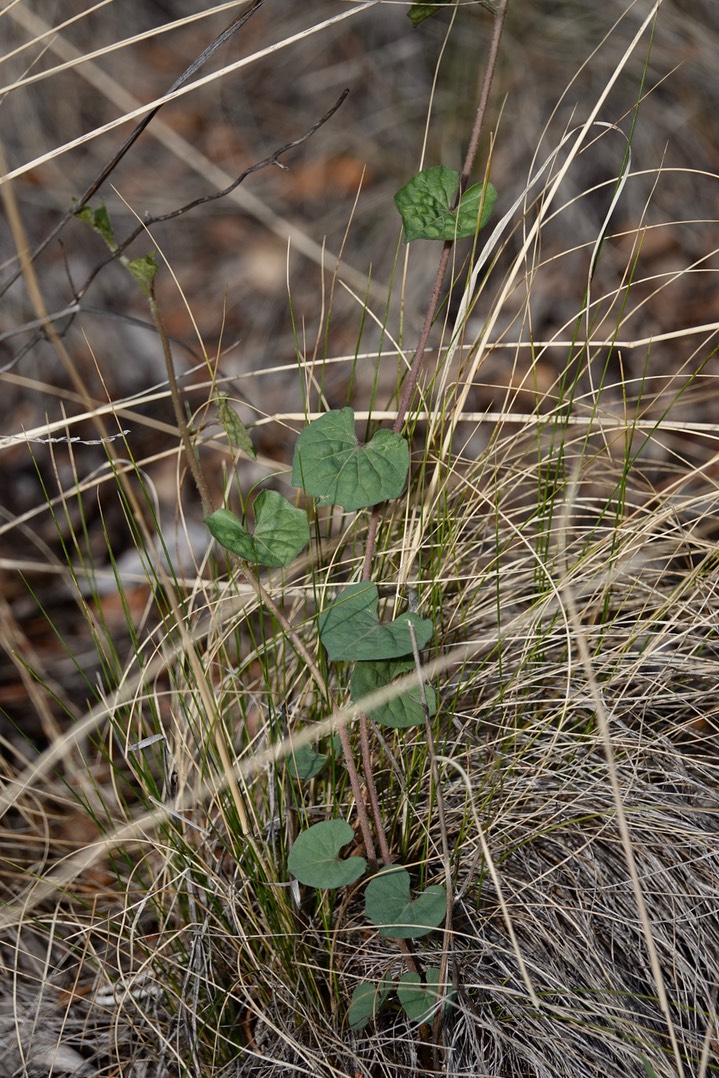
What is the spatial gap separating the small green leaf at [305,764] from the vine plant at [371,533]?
84 millimetres

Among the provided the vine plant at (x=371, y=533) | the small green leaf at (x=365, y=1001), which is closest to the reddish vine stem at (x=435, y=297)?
the vine plant at (x=371, y=533)

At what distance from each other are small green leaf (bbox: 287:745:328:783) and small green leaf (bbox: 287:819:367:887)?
0.28 feet

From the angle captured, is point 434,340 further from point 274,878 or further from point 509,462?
point 274,878

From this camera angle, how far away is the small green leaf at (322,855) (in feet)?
2.39

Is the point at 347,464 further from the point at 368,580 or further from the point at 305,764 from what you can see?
the point at 305,764

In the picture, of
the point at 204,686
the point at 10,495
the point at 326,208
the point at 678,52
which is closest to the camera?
the point at 204,686

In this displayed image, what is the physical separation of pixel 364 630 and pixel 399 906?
0.24 metres

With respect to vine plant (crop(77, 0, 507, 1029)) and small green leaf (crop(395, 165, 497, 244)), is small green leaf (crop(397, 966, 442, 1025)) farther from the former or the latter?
small green leaf (crop(395, 165, 497, 244))

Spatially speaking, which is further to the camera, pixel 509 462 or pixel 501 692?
pixel 509 462

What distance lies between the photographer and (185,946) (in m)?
0.98

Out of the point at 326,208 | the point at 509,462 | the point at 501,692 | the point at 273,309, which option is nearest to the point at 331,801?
the point at 501,692

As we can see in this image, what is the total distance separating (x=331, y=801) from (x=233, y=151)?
2.18 m

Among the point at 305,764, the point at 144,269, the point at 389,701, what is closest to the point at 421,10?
the point at 144,269

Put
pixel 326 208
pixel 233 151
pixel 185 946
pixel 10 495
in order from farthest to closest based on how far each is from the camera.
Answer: pixel 233 151 < pixel 326 208 < pixel 10 495 < pixel 185 946
